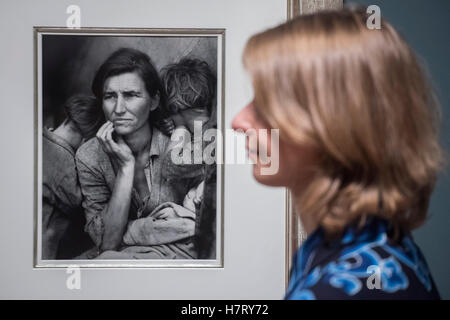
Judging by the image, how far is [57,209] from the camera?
0.90 m

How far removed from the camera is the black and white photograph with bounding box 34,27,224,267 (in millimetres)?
885

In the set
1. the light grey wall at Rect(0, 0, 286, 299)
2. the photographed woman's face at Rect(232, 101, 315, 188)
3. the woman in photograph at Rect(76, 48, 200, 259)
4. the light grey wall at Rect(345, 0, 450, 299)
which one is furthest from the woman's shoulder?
the light grey wall at Rect(345, 0, 450, 299)

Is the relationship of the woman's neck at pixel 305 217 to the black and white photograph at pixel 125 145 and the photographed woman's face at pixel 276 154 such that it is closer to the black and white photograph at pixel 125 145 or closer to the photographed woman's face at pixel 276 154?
Answer: the photographed woman's face at pixel 276 154

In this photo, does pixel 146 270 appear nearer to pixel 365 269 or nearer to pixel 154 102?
pixel 154 102

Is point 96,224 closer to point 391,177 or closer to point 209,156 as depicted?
point 209,156

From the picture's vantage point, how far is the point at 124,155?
0.90 m

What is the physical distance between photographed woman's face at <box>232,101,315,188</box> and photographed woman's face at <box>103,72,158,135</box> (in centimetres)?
48

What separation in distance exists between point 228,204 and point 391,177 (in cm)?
53

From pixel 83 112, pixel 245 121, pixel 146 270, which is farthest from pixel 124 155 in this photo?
pixel 245 121

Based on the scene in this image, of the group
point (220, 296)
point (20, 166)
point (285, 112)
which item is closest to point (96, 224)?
point (20, 166)

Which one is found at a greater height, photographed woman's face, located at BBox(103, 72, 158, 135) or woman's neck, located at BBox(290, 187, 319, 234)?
photographed woman's face, located at BBox(103, 72, 158, 135)

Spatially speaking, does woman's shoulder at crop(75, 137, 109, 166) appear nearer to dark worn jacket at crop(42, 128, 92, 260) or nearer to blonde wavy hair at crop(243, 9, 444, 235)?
dark worn jacket at crop(42, 128, 92, 260)

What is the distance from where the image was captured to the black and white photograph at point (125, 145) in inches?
34.8
